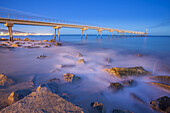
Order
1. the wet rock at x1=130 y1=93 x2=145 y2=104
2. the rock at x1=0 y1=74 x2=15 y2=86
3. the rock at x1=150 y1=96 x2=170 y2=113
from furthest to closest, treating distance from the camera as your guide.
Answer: the rock at x1=0 y1=74 x2=15 y2=86 < the wet rock at x1=130 y1=93 x2=145 y2=104 < the rock at x1=150 y1=96 x2=170 y2=113

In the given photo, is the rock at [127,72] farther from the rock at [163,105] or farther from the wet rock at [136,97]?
the rock at [163,105]

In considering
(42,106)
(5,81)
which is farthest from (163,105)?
(5,81)

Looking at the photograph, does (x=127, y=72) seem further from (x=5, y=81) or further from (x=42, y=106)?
(x=5, y=81)

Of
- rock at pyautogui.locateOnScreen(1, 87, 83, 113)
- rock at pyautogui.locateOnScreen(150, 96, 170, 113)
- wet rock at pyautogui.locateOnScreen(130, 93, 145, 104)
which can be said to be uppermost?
rock at pyautogui.locateOnScreen(1, 87, 83, 113)

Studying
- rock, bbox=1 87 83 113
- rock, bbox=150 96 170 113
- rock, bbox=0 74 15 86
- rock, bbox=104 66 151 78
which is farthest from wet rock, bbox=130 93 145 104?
rock, bbox=0 74 15 86

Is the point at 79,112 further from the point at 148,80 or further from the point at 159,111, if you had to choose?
the point at 148,80

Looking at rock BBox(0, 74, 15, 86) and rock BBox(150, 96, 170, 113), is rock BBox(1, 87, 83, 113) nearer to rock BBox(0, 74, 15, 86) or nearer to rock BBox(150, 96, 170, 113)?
rock BBox(0, 74, 15, 86)

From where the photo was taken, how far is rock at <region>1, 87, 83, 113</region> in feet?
3.91

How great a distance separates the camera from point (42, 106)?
49.8 inches

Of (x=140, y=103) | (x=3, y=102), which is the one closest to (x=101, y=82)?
(x=140, y=103)

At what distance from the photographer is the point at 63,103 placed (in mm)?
1324

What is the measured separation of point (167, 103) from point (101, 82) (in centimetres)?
167

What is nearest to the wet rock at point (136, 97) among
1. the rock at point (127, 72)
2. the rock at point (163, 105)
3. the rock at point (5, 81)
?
the rock at point (163, 105)

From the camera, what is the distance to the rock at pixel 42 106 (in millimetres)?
1193
